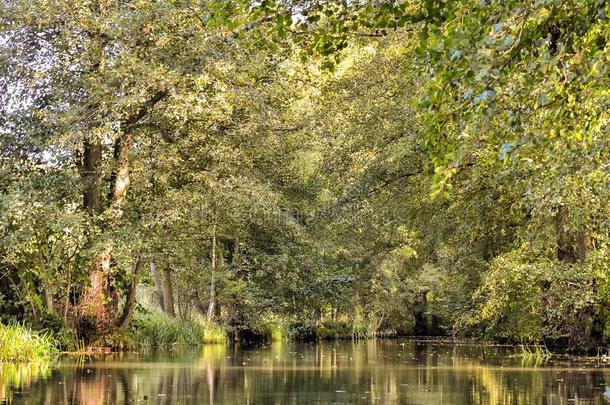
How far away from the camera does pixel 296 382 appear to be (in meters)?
14.8

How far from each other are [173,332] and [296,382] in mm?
14497

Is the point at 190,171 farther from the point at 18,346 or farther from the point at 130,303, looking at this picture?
the point at 18,346

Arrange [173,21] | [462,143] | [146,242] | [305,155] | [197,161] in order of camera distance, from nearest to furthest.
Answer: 1. [462,143]
2. [173,21]
3. [146,242]
4. [197,161]
5. [305,155]

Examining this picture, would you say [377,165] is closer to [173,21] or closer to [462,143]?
[173,21]

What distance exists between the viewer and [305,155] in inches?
1307

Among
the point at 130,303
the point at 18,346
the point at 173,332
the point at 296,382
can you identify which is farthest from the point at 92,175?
the point at 296,382

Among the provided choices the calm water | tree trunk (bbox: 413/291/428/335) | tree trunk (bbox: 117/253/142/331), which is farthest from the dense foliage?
tree trunk (bbox: 413/291/428/335)

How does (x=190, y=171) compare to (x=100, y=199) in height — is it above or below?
above

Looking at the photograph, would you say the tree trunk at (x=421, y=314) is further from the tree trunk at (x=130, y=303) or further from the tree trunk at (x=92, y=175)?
the tree trunk at (x=92, y=175)

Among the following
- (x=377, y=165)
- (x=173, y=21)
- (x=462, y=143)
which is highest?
(x=173, y=21)

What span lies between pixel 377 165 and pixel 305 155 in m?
9.34

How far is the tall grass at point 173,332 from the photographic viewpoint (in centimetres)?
2712

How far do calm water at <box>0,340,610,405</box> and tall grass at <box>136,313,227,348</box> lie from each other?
559 centimetres

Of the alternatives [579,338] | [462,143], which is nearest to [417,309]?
[579,338]
